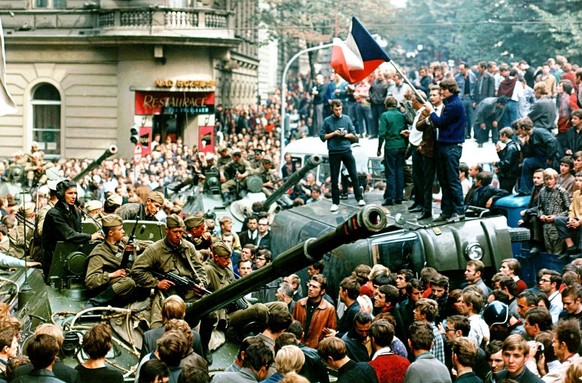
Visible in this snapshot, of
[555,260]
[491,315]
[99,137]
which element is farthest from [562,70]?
[99,137]

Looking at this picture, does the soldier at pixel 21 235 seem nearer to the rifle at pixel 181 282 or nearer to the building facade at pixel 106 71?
the rifle at pixel 181 282

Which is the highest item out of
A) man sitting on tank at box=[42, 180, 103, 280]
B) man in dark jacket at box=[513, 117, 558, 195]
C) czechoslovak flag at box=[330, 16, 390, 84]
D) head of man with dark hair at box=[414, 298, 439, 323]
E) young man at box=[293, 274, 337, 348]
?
czechoslovak flag at box=[330, 16, 390, 84]

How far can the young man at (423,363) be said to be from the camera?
9.68 meters

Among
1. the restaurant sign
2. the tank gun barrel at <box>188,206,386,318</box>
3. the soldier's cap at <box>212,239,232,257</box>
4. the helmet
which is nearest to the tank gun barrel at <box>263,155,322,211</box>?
the soldier's cap at <box>212,239,232,257</box>

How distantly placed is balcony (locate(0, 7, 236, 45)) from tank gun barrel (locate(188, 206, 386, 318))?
30632mm

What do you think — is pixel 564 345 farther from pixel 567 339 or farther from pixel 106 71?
pixel 106 71

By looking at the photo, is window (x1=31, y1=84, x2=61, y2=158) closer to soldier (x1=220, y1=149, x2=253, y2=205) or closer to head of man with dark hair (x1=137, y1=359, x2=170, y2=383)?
soldier (x1=220, y1=149, x2=253, y2=205)

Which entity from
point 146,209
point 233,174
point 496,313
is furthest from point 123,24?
point 496,313

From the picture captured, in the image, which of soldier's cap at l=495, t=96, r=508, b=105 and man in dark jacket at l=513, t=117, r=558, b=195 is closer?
man in dark jacket at l=513, t=117, r=558, b=195

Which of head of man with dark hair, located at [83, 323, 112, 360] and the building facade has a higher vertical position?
the building facade

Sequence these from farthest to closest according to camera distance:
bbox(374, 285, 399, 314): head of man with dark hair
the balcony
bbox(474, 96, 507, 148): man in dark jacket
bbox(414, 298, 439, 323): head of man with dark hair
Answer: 1. the balcony
2. bbox(474, 96, 507, 148): man in dark jacket
3. bbox(374, 285, 399, 314): head of man with dark hair
4. bbox(414, 298, 439, 323): head of man with dark hair

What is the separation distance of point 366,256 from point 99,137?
2859 cm

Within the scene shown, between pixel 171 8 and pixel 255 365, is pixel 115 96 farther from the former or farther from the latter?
pixel 255 365

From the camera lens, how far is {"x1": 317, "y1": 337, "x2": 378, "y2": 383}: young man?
963 centimetres
